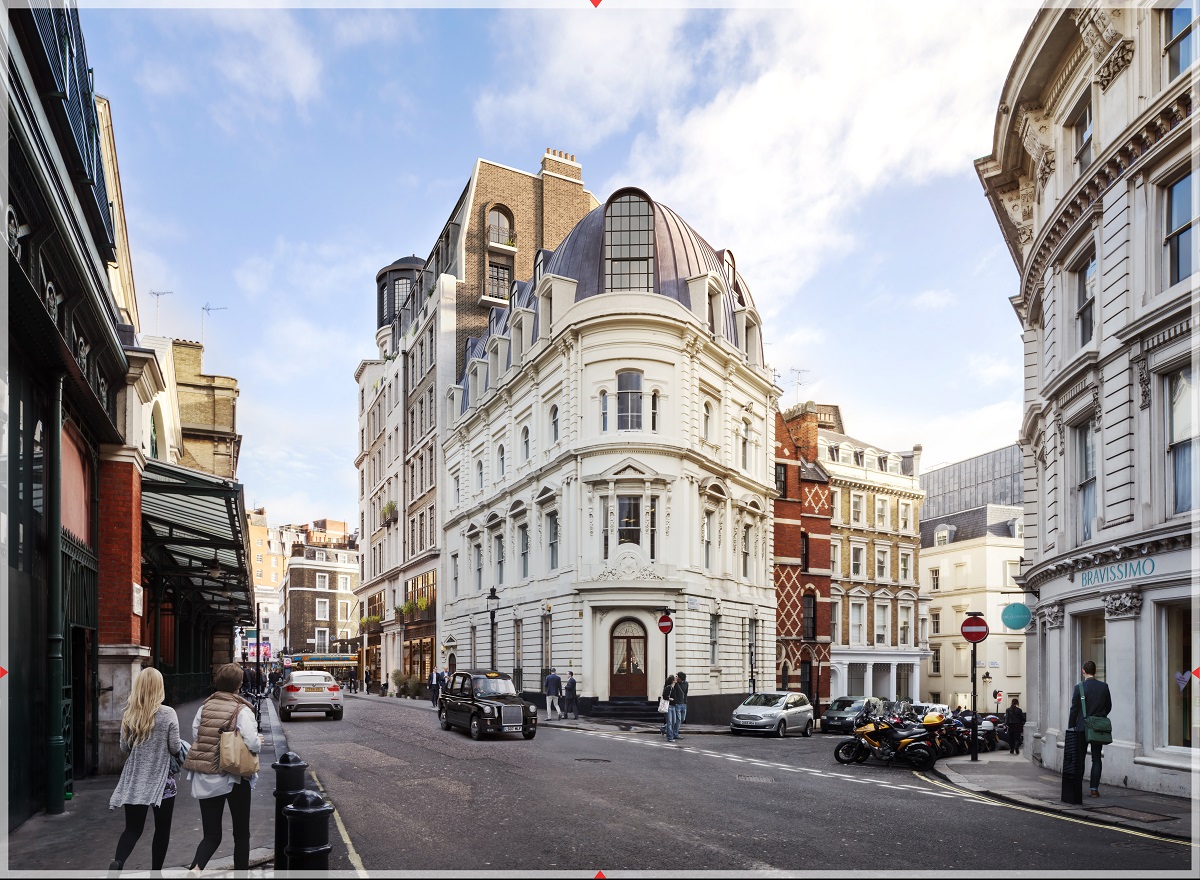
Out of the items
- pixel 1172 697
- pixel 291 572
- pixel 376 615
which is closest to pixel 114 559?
pixel 1172 697

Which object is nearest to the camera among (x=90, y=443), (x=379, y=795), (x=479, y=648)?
(x=379, y=795)

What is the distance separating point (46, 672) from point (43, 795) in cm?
132

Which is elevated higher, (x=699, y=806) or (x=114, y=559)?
(x=114, y=559)

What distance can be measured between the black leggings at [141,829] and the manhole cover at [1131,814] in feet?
34.1

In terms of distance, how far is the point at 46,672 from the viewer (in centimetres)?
1156

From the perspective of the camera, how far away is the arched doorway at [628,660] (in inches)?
1415

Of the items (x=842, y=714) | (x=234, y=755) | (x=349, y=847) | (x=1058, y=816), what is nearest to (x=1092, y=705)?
(x=1058, y=816)

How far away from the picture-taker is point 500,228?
184 ft

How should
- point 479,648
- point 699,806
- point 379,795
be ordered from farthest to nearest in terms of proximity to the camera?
point 479,648 → point 379,795 → point 699,806

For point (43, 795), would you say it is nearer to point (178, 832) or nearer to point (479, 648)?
point (178, 832)

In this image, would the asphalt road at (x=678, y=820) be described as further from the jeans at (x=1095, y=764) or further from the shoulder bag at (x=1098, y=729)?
the shoulder bag at (x=1098, y=729)

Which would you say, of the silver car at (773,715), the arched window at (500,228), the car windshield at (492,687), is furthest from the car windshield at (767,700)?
the arched window at (500,228)

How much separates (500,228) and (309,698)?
105ft

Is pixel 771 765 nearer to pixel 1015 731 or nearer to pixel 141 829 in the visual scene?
pixel 1015 731
